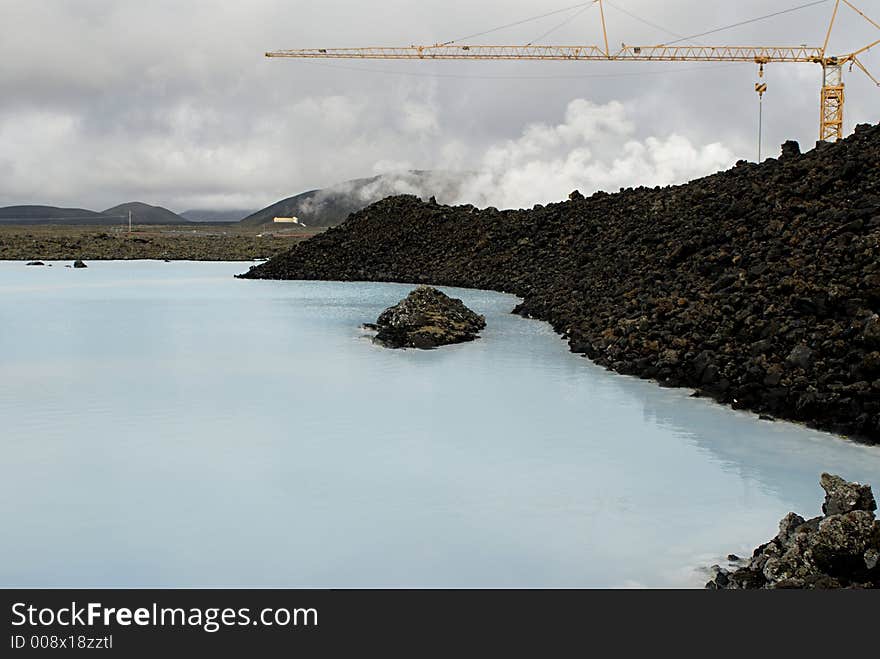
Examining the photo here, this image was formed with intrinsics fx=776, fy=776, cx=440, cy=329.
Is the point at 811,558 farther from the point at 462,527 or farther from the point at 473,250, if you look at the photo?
the point at 473,250

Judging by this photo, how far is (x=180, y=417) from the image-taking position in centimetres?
858

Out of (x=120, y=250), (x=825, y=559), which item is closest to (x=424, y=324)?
(x=825, y=559)

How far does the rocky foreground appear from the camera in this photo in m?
8.09

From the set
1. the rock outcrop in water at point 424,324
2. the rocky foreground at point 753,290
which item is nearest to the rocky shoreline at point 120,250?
the rocky foreground at point 753,290

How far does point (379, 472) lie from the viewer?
6.54 m

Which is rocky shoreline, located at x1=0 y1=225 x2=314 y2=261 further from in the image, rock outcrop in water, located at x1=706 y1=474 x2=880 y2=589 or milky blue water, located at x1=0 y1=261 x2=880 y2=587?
→ rock outcrop in water, located at x1=706 y1=474 x2=880 y2=589

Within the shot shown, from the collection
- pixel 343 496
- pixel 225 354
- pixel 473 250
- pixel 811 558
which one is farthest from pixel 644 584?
pixel 473 250

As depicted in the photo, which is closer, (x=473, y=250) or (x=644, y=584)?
(x=644, y=584)

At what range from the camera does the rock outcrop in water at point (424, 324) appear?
14016 millimetres

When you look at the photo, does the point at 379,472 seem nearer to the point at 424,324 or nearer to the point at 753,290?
the point at 753,290

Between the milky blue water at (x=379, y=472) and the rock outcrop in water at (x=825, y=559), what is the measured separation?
1.64 ft

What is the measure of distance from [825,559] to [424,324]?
425 inches
